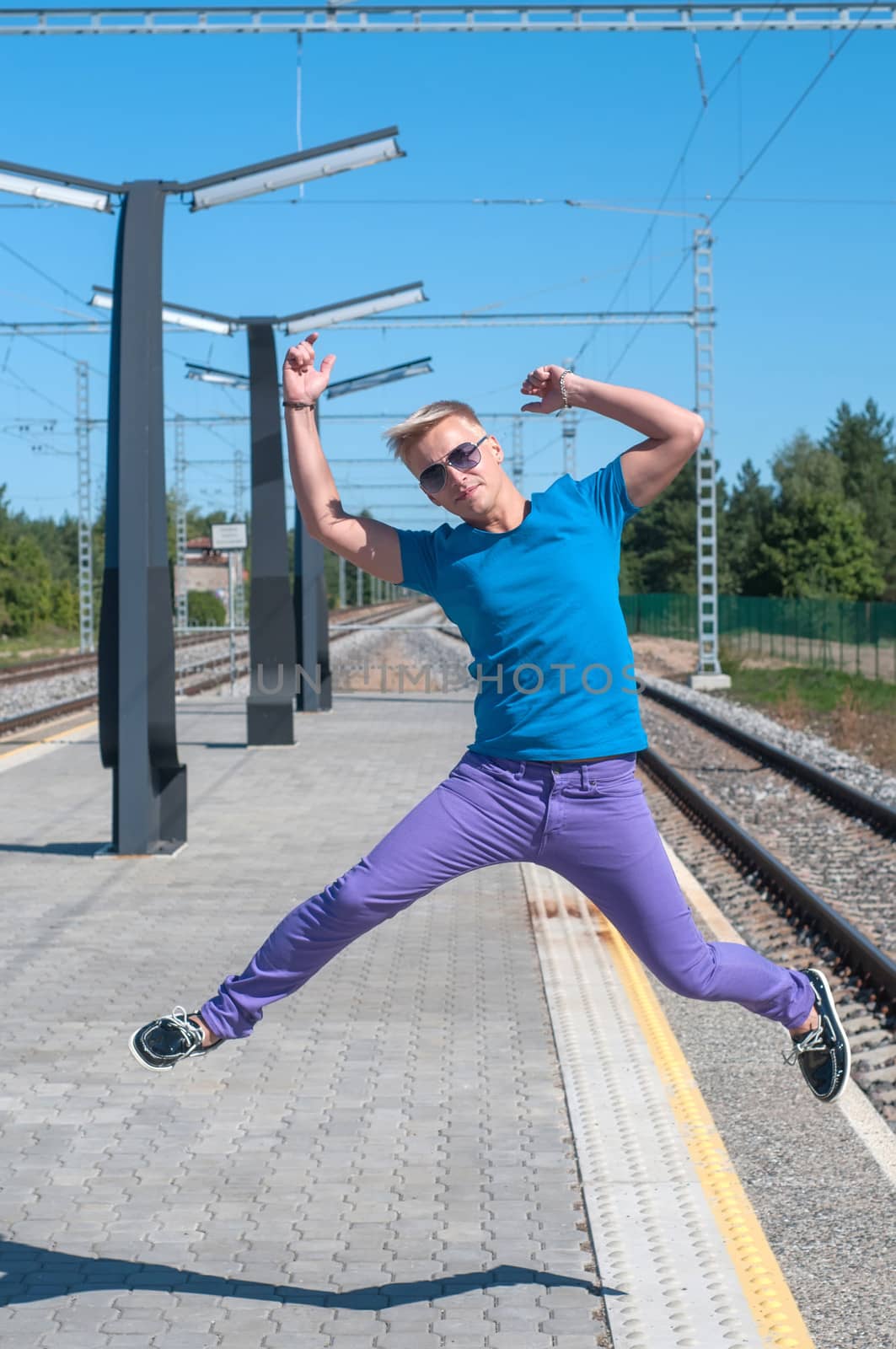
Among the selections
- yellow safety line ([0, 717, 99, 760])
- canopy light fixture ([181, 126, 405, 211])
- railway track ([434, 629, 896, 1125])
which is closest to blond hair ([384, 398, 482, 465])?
railway track ([434, 629, 896, 1125])

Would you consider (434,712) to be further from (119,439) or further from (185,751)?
(119,439)

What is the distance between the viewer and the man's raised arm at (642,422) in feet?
12.3

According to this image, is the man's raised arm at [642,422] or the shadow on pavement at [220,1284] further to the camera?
the shadow on pavement at [220,1284]

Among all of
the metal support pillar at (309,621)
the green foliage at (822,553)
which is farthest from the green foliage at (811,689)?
the green foliage at (822,553)

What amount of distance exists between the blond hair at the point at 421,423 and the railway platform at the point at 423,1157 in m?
1.96

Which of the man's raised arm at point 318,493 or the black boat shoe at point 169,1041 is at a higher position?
the man's raised arm at point 318,493

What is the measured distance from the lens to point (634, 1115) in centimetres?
534

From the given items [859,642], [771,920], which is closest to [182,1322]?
[771,920]

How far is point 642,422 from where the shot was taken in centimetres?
378

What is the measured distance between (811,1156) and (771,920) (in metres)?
4.82

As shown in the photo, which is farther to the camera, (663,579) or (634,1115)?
(663,579)

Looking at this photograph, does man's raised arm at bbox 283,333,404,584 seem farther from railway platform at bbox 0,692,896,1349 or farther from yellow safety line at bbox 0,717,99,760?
yellow safety line at bbox 0,717,99,760

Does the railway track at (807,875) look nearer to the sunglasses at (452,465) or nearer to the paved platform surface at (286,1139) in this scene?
the paved platform surface at (286,1139)

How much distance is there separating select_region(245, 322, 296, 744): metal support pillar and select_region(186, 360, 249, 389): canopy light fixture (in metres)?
3.22
